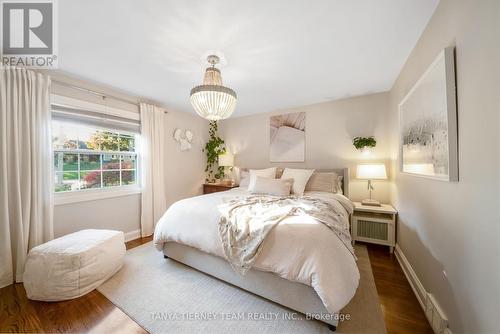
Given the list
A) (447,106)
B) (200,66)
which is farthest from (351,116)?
(200,66)

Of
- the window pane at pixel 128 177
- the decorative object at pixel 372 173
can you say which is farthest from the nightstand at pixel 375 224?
the window pane at pixel 128 177

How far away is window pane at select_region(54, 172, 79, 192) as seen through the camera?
2.25 metres

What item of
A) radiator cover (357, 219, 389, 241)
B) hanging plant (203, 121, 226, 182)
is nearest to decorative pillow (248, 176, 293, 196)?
radiator cover (357, 219, 389, 241)

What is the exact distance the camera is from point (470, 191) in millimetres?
958

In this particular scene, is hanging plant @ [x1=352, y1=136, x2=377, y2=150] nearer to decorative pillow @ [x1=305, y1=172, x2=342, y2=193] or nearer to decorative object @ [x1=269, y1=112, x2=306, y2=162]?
decorative pillow @ [x1=305, y1=172, x2=342, y2=193]

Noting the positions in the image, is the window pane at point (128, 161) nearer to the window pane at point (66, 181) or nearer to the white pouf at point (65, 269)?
the window pane at point (66, 181)

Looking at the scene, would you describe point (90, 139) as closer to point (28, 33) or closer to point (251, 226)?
point (28, 33)

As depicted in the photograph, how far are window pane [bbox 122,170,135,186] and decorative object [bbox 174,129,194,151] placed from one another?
38.3 inches

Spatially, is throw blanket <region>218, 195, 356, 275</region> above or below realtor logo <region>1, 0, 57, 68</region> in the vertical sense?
below

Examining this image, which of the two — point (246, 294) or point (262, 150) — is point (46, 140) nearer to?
point (246, 294)

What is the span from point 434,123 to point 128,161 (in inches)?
146

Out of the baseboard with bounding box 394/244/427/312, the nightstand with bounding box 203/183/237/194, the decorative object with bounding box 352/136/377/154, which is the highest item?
the decorative object with bounding box 352/136/377/154

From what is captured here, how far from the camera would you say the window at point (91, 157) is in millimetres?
2283

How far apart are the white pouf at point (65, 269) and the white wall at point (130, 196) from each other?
0.66 metres
